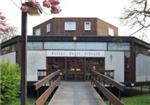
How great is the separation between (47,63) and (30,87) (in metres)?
3.18

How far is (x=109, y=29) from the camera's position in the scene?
271 feet

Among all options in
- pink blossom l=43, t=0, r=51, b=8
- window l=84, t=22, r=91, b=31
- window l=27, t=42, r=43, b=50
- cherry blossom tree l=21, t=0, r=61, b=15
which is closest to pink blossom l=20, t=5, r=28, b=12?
cherry blossom tree l=21, t=0, r=61, b=15

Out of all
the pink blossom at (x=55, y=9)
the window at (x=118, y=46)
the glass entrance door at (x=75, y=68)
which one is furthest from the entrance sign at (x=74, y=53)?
the pink blossom at (x=55, y=9)

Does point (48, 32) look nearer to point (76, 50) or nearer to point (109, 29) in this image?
point (109, 29)

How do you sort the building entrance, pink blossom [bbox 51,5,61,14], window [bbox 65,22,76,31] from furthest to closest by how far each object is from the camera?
window [bbox 65,22,76,31] < the building entrance < pink blossom [bbox 51,5,61,14]

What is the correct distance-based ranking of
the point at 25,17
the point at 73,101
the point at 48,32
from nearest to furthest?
the point at 25,17 → the point at 73,101 → the point at 48,32

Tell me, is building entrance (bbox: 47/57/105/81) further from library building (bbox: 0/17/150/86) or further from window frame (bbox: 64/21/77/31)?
window frame (bbox: 64/21/77/31)

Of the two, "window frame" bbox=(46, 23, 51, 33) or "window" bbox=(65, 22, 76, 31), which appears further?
"window frame" bbox=(46, 23, 51, 33)

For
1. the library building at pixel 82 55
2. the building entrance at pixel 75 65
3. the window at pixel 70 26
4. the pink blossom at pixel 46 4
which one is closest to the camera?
the pink blossom at pixel 46 4

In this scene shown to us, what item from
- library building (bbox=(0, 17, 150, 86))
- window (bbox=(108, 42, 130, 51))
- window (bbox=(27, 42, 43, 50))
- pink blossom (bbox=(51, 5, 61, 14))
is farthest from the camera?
window (bbox=(108, 42, 130, 51))

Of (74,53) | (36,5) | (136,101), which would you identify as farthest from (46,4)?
(74,53)

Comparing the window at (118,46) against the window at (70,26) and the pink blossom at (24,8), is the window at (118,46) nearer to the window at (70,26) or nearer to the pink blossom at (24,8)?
the window at (70,26)

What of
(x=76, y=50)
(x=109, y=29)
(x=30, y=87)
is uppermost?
(x=109, y=29)

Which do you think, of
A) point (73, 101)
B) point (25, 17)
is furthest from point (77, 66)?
point (25, 17)
